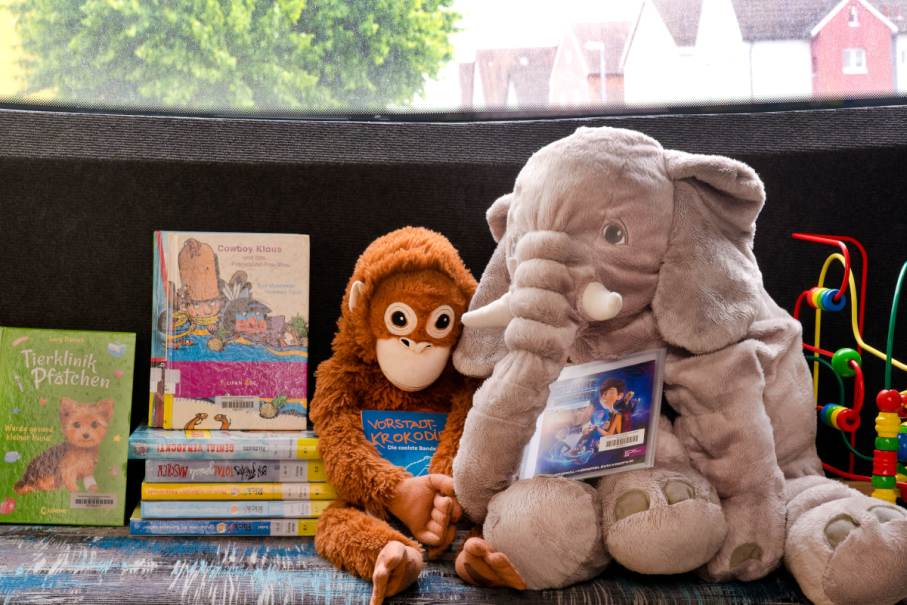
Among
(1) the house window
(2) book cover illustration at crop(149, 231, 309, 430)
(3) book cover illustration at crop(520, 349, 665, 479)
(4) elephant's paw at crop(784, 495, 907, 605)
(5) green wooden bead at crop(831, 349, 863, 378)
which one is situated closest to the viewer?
(4) elephant's paw at crop(784, 495, 907, 605)

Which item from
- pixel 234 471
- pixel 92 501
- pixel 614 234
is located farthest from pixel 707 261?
pixel 92 501

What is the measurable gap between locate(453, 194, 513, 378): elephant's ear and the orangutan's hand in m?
0.16

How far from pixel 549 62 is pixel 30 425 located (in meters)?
1.07

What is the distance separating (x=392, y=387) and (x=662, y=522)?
1.48 feet

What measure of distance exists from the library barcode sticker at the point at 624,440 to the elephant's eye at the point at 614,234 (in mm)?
238

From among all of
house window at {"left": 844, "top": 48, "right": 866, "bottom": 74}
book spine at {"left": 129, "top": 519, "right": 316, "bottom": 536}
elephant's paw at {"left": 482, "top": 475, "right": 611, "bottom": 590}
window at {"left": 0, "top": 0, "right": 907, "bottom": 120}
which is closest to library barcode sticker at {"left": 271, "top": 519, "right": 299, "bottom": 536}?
book spine at {"left": 129, "top": 519, "right": 316, "bottom": 536}

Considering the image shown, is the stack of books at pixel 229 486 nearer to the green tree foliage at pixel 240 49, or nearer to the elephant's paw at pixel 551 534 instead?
the elephant's paw at pixel 551 534

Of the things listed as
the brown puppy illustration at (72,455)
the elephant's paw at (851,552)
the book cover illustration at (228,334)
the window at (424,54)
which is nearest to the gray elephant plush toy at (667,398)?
the elephant's paw at (851,552)

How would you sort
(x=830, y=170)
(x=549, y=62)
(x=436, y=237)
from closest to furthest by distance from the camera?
(x=436, y=237), (x=830, y=170), (x=549, y=62)

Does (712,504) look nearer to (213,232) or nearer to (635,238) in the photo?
(635,238)

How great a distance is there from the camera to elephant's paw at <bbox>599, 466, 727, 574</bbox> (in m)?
0.81

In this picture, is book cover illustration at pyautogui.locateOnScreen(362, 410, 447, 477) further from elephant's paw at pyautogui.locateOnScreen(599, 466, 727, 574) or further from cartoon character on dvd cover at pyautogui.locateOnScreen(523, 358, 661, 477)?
elephant's paw at pyautogui.locateOnScreen(599, 466, 727, 574)

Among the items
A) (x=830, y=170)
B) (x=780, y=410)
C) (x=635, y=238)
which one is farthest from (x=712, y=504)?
(x=830, y=170)

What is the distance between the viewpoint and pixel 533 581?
0.85 meters
